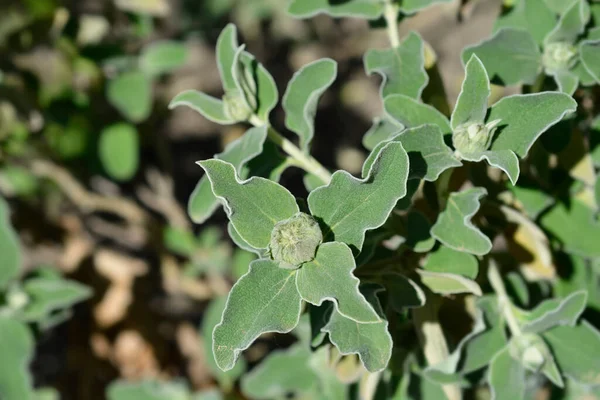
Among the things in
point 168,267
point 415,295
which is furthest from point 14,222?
point 415,295

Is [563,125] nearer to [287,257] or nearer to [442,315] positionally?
[442,315]

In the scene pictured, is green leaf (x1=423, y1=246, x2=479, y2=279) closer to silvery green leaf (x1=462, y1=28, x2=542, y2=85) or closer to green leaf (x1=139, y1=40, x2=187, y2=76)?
silvery green leaf (x1=462, y1=28, x2=542, y2=85)

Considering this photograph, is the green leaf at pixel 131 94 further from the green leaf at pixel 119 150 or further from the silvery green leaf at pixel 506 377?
the silvery green leaf at pixel 506 377

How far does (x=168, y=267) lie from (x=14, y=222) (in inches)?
31.5

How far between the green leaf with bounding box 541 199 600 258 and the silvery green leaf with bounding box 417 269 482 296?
0.44 meters

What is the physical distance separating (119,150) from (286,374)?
3.86 ft

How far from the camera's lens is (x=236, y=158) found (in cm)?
134

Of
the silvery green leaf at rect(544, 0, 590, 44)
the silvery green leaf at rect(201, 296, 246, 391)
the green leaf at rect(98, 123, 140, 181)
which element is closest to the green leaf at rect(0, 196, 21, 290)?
the green leaf at rect(98, 123, 140, 181)

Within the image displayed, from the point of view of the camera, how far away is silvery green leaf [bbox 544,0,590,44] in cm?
142

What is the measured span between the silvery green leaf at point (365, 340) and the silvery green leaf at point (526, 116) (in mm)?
393

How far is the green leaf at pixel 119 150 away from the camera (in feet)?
9.10

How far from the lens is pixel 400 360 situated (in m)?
1.62

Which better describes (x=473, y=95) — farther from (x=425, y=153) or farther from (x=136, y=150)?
(x=136, y=150)

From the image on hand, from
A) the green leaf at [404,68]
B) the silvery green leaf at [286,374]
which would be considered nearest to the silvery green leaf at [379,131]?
the green leaf at [404,68]
